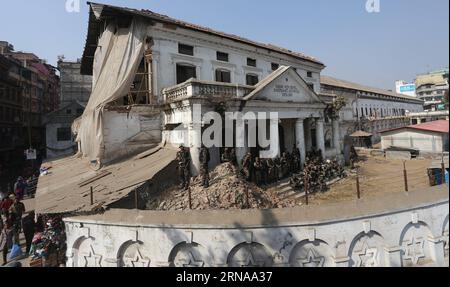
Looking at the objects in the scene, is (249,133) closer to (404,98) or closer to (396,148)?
(396,148)

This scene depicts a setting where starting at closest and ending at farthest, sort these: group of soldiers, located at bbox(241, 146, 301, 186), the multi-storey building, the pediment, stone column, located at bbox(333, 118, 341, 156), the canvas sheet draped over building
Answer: the canvas sheet draped over building
group of soldiers, located at bbox(241, 146, 301, 186)
the pediment
stone column, located at bbox(333, 118, 341, 156)
the multi-storey building

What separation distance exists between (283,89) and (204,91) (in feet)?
16.8

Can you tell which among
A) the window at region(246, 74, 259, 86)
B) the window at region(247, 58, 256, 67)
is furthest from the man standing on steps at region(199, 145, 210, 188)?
the window at region(247, 58, 256, 67)

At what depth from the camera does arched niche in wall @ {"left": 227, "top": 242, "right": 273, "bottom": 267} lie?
19.7ft

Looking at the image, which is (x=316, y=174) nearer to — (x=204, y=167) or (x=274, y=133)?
(x=274, y=133)

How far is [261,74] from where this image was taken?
63.0 feet

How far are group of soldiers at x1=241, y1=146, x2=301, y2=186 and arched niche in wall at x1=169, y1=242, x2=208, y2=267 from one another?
5.99 metres

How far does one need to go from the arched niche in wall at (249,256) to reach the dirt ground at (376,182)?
5.64 m

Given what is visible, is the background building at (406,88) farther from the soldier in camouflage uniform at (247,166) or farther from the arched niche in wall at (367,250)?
the arched niche in wall at (367,250)

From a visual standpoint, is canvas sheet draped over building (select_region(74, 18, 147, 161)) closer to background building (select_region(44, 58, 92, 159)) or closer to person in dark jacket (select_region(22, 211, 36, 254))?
person in dark jacket (select_region(22, 211, 36, 254))

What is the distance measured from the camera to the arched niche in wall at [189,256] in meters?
6.08
